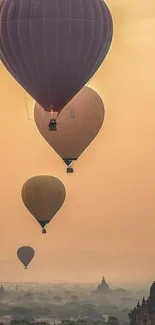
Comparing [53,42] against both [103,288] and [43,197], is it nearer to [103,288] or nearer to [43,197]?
[43,197]

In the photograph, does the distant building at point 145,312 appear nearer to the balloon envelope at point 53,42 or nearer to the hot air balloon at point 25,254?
the hot air balloon at point 25,254

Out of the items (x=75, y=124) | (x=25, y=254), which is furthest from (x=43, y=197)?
(x=75, y=124)

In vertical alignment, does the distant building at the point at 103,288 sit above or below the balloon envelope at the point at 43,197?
below

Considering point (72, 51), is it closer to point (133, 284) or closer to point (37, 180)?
point (37, 180)

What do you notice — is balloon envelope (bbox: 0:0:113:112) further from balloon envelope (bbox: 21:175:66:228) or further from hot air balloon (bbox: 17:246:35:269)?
hot air balloon (bbox: 17:246:35:269)

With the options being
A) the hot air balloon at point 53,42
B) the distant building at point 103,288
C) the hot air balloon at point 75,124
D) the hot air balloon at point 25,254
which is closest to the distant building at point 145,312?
the distant building at point 103,288
